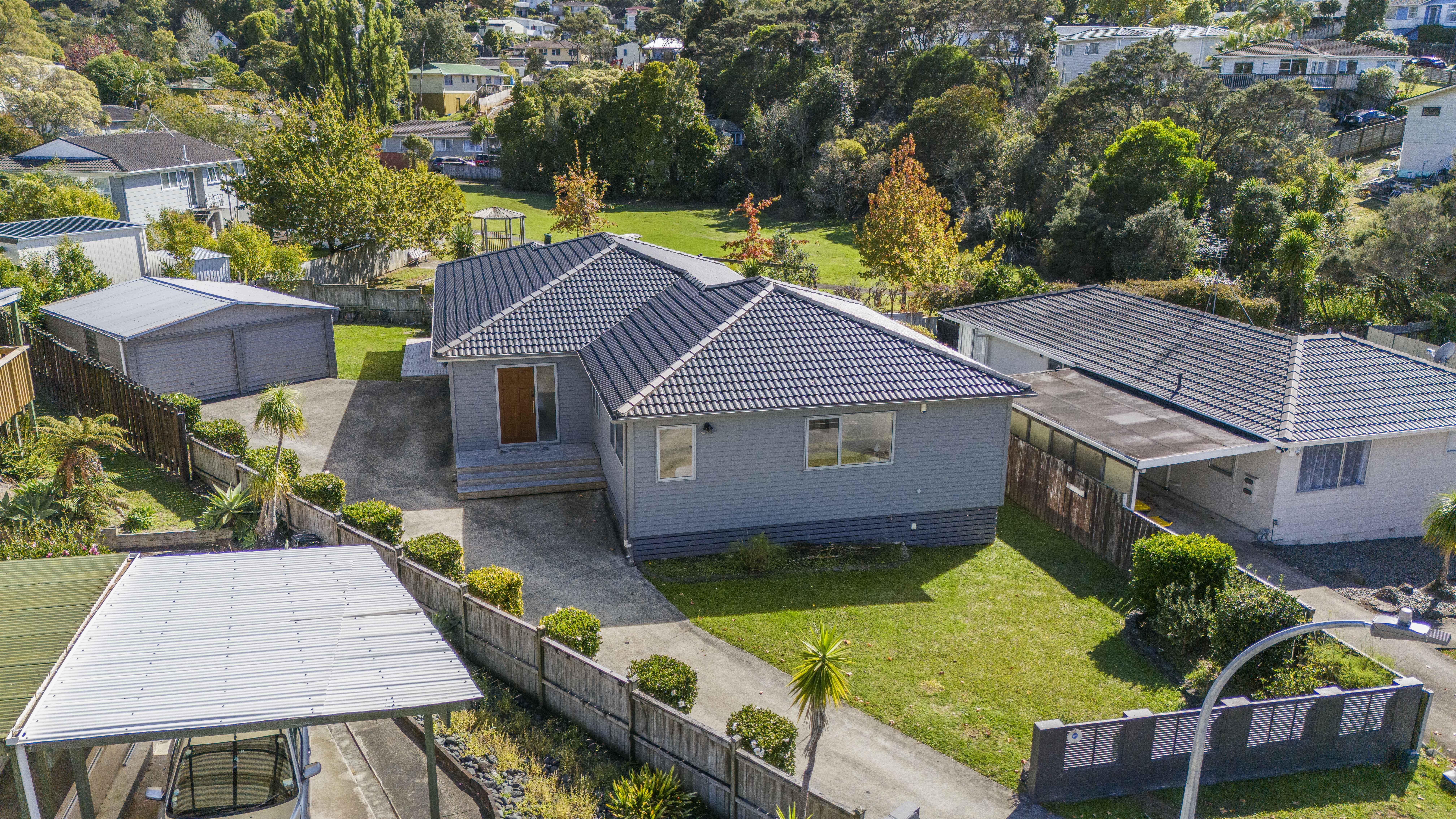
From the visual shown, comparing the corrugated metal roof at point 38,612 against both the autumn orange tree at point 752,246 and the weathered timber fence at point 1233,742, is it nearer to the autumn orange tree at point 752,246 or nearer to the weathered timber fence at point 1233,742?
the weathered timber fence at point 1233,742

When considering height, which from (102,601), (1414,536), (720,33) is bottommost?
(1414,536)

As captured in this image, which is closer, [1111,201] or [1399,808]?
[1399,808]

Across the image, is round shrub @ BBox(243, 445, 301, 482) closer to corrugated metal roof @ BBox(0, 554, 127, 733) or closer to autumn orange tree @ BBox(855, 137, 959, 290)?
corrugated metal roof @ BBox(0, 554, 127, 733)

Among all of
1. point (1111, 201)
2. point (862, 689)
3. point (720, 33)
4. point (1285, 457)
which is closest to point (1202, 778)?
point (862, 689)

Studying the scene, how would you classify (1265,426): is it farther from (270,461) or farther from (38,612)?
(38,612)

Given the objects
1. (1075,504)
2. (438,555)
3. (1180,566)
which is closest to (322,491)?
(438,555)

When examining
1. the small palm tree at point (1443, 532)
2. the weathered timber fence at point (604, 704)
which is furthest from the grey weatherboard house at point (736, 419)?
the small palm tree at point (1443, 532)

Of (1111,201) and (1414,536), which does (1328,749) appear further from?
(1111,201)
